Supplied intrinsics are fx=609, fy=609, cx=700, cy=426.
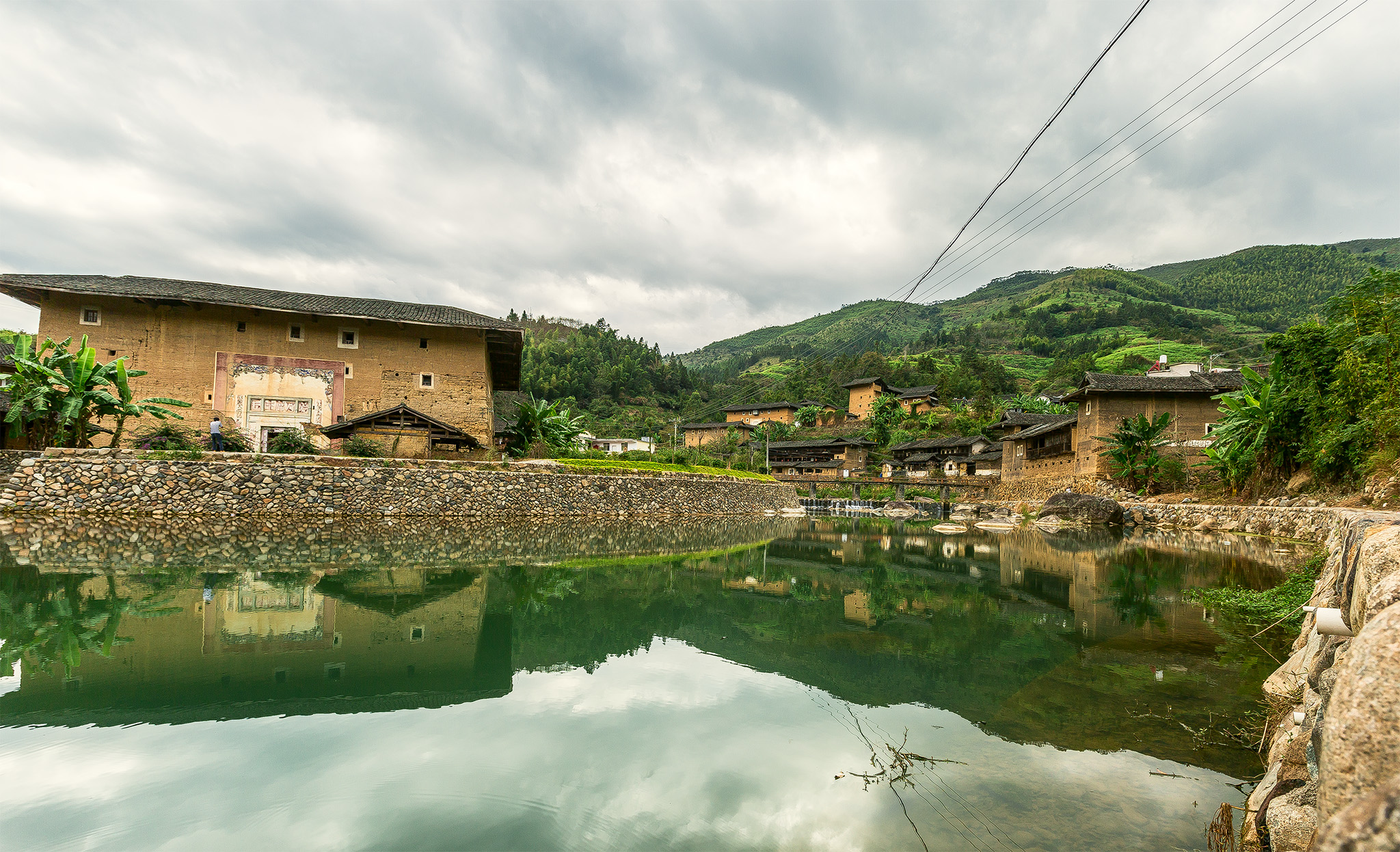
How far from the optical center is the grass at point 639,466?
2526cm

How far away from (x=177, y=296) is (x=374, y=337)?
663cm

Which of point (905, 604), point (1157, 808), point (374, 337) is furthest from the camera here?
point (374, 337)

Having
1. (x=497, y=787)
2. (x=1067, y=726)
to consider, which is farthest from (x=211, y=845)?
(x=1067, y=726)

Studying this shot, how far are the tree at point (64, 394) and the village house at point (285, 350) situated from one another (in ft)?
13.8

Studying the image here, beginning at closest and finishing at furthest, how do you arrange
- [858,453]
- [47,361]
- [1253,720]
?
[1253,720] < [47,361] < [858,453]

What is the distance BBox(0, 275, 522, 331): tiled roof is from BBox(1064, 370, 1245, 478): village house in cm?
3169

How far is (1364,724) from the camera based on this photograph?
1.76 metres

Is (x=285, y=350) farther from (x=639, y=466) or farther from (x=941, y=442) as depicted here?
(x=941, y=442)

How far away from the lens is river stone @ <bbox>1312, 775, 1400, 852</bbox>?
1.29m

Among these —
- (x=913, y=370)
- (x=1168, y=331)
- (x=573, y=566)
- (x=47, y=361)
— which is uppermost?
(x=1168, y=331)

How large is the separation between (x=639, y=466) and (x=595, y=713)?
892 inches

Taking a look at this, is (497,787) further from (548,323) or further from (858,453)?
(548,323)

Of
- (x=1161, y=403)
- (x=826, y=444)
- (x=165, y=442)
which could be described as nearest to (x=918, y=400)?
(x=826, y=444)

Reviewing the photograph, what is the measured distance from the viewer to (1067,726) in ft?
15.3
